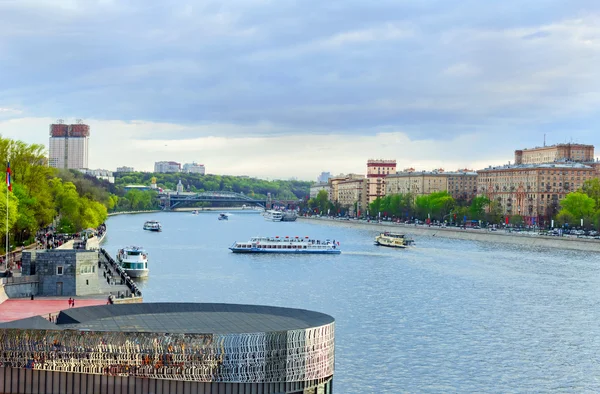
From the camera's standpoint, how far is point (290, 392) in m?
19.1

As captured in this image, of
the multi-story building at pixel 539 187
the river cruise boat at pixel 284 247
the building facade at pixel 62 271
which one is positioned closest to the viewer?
the building facade at pixel 62 271

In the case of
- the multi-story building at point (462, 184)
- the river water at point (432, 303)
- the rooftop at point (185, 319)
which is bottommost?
the river water at point (432, 303)

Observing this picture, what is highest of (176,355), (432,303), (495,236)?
(495,236)

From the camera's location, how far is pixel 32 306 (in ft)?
113

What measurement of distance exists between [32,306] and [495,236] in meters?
80.5

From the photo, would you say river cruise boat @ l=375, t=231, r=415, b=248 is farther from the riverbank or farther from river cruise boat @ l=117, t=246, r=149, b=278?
river cruise boat @ l=117, t=246, r=149, b=278

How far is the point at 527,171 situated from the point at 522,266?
266 ft

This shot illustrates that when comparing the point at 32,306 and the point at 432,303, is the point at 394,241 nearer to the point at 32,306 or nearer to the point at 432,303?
the point at 432,303

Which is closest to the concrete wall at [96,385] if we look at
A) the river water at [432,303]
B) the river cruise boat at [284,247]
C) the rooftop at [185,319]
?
the rooftop at [185,319]

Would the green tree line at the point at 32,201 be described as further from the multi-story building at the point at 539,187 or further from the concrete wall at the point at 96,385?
the multi-story building at the point at 539,187

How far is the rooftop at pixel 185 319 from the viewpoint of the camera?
20.2 meters

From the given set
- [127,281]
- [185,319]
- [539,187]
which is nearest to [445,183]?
[539,187]

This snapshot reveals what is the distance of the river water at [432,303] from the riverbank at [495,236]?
5942 mm

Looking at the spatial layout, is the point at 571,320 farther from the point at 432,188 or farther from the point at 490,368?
the point at 432,188
